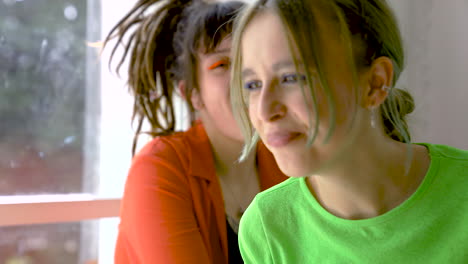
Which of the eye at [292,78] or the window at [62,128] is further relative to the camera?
the window at [62,128]

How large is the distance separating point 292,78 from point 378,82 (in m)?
0.12

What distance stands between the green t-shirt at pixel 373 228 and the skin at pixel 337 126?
0.07ft

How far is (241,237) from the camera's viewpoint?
2.64ft

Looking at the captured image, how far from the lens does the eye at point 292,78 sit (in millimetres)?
607

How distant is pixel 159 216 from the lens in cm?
108

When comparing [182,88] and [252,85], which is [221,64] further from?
[252,85]

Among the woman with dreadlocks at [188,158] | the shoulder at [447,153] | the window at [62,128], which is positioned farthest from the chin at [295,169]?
the window at [62,128]

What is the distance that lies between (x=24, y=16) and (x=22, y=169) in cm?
46

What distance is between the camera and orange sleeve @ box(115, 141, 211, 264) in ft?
3.42

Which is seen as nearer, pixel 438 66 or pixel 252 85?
Result: pixel 252 85

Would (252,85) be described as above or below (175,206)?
above

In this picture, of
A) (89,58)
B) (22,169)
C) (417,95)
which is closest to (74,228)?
(22,169)

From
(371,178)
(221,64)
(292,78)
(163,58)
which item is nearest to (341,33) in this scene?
(292,78)

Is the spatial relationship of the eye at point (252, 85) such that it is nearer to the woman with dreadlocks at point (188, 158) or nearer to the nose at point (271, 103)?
the nose at point (271, 103)
